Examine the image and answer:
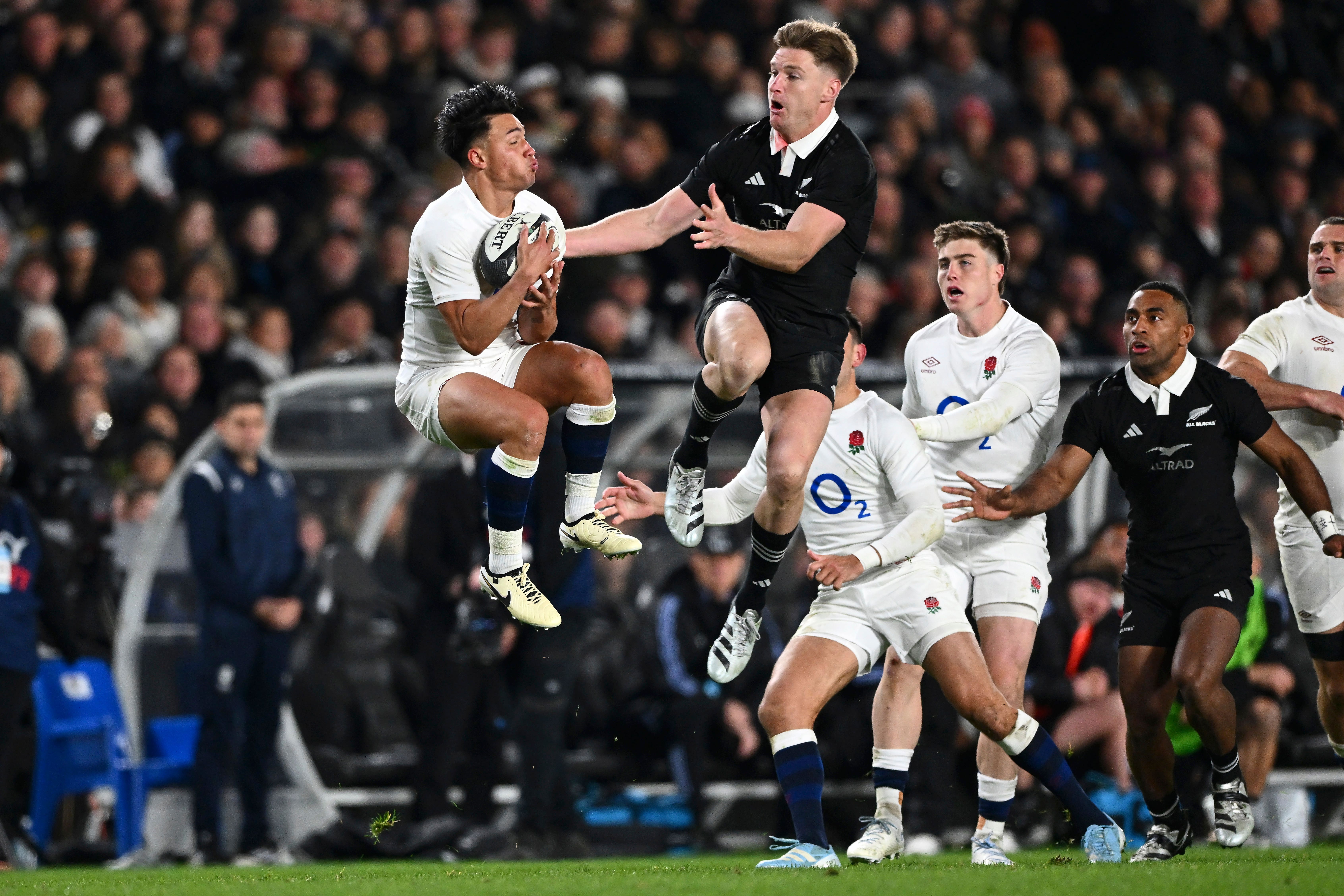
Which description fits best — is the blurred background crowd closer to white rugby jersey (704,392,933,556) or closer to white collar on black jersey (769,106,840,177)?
white rugby jersey (704,392,933,556)

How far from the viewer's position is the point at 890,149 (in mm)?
11750

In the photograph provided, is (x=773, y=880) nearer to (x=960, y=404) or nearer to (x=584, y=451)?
(x=584, y=451)

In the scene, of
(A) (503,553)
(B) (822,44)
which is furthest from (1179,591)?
(A) (503,553)

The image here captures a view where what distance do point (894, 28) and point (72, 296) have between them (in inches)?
264

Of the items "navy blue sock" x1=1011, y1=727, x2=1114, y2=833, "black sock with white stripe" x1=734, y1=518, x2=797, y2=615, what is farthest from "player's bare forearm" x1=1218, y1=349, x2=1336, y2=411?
"black sock with white stripe" x1=734, y1=518, x2=797, y2=615

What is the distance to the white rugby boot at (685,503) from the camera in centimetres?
641

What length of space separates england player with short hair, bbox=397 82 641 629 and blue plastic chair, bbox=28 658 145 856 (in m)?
3.48

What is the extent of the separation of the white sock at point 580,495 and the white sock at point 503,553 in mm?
234

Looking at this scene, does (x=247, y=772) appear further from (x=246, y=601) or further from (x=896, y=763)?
(x=896, y=763)

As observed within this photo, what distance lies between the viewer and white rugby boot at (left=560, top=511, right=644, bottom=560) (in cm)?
620

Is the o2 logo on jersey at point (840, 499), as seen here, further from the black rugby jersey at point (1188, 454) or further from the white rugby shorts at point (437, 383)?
the white rugby shorts at point (437, 383)

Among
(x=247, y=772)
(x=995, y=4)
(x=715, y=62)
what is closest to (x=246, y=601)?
(x=247, y=772)

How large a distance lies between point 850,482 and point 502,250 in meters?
1.84

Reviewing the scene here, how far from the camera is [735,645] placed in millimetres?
6488
